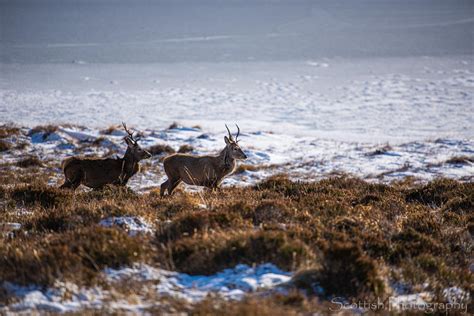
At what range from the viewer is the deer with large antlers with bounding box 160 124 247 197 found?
13.5m

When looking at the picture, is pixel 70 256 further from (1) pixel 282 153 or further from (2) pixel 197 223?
(1) pixel 282 153

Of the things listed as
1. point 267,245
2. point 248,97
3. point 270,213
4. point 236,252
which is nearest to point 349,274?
point 267,245

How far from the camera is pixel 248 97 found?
44.4 m

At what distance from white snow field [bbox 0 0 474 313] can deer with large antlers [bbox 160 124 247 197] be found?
243cm

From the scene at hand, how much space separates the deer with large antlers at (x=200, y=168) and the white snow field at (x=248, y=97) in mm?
2427

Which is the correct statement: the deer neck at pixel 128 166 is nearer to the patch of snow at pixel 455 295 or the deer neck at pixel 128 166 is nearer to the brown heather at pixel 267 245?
the brown heather at pixel 267 245

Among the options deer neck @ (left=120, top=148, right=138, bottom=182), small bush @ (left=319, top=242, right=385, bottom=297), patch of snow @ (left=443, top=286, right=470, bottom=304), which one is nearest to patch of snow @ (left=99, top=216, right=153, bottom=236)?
small bush @ (left=319, top=242, right=385, bottom=297)

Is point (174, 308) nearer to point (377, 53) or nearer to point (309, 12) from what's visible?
point (377, 53)

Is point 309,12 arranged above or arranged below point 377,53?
above

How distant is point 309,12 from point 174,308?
131 metres

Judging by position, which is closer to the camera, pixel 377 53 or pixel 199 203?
pixel 199 203

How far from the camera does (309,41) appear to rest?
8294 cm

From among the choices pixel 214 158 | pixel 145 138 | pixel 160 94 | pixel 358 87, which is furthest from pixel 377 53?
pixel 214 158

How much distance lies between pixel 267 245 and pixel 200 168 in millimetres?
7387
